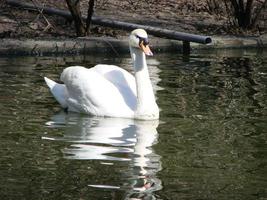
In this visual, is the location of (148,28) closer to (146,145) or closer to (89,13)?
(89,13)

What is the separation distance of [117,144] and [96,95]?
6.06 ft

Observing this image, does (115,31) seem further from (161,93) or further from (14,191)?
(14,191)

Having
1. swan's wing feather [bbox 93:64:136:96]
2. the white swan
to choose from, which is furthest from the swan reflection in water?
swan's wing feather [bbox 93:64:136:96]

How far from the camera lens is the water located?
7.17 m

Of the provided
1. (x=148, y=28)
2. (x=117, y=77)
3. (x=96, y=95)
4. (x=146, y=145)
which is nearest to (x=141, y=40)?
(x=117, y=77)

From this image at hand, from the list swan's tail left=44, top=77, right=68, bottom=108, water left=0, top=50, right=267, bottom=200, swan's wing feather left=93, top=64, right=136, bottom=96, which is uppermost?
swan's wing feather left=93, top=64, right=136, bottom=96

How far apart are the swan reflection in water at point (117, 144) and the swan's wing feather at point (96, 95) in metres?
0.12

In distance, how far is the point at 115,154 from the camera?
8.48 meters

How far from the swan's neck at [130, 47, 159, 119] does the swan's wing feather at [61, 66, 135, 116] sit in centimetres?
17

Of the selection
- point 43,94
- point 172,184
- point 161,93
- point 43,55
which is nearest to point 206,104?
point 161,93

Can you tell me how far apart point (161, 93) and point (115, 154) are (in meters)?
4.12

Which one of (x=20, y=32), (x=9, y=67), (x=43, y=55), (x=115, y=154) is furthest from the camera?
(x=20, y=32)

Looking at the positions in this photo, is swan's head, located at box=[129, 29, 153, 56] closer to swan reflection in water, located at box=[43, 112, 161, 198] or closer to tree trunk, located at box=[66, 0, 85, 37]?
swan reflection in water, located at box=[43, 112, 161, 198]

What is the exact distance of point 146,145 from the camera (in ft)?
29.7
